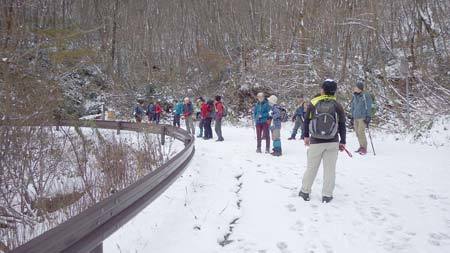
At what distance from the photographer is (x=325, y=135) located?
6.09m

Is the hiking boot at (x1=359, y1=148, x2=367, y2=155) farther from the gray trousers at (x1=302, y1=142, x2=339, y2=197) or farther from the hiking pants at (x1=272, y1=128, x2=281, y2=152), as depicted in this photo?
the gray trousers at (x1=302, y1=142, x2=339, y2=197)

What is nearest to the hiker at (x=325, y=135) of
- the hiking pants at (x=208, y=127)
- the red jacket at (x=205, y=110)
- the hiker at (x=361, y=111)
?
the hiker at (x=361, y=111)

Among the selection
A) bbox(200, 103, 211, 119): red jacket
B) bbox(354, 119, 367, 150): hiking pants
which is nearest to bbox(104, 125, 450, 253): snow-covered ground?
bbox(354, 119, 367, 150): hiking pants

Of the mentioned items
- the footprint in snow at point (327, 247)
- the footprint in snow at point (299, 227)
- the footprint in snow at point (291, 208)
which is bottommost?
the footprint in snow at point (327, 247)

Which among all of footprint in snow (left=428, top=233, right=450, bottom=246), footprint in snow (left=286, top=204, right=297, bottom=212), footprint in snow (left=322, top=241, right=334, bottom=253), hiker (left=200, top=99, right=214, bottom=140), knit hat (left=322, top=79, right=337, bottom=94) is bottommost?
footprint in snow (left=428, top=233, right=450, bottom=246)

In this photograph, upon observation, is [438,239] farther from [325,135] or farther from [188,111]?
[188,111]

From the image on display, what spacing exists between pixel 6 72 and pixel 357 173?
7.41m

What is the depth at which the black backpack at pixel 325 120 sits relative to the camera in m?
6.07

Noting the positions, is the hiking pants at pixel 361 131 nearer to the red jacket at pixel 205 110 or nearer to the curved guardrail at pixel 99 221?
the red jacket at pixel 205 110

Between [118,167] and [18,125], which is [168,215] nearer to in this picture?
[118,167]

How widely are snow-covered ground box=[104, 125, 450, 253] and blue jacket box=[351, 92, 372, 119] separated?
1.82 metres

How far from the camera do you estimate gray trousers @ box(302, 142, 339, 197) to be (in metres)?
6.16

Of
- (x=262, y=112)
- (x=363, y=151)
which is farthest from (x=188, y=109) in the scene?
(x=363, y=151)

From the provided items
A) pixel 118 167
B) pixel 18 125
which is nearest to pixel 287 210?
pixel 118 167
